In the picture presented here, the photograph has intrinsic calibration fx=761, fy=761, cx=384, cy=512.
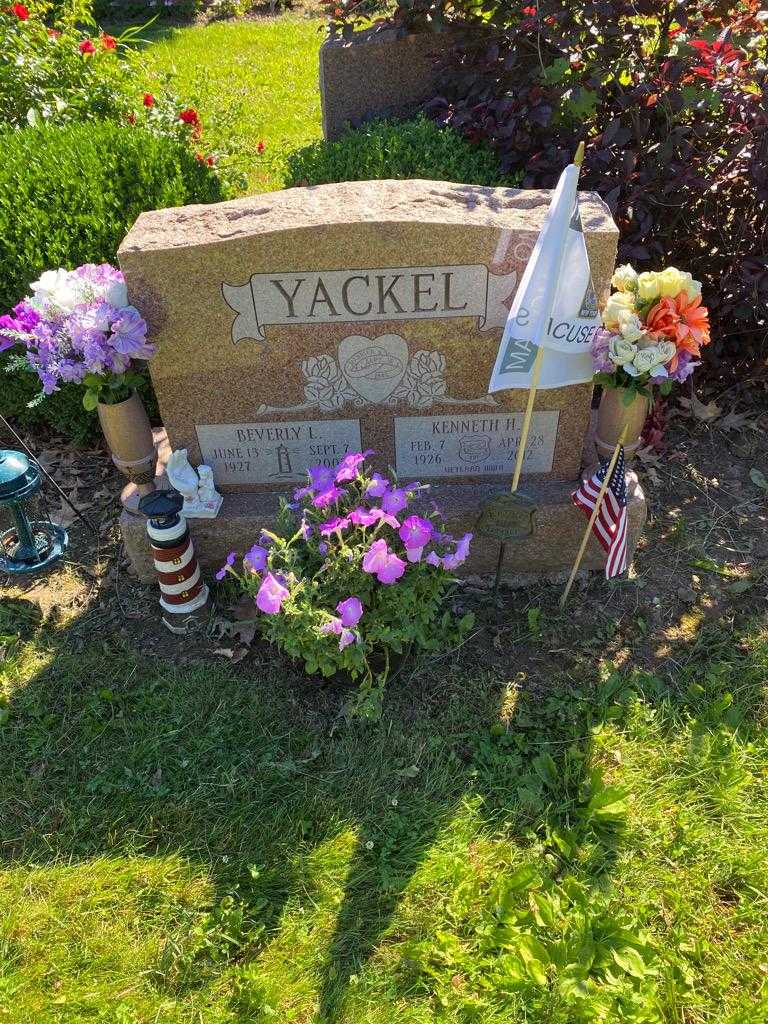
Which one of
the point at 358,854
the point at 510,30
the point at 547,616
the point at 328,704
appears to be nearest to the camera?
the point at 358,854

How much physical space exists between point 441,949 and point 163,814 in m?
1.09

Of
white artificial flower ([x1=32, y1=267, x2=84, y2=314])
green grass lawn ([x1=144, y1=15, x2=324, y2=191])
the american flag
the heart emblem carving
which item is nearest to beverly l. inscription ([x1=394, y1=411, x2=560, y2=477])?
the heart emblem carving

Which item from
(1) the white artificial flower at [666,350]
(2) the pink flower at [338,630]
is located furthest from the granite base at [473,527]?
(2) the pink flower at [338,630]

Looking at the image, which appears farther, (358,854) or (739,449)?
(739,449)

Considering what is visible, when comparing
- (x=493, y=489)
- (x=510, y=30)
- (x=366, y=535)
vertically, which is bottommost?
(x=493, y=489)

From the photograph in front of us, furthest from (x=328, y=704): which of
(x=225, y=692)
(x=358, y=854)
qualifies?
(x=358, y=854)

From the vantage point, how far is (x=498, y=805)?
109 inches

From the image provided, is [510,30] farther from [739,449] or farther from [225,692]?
[225,692]

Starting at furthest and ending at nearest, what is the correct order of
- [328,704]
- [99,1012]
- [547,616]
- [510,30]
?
[510,30] → [547,616] → [328,704] → [99,1012]

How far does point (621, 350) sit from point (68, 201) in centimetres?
307

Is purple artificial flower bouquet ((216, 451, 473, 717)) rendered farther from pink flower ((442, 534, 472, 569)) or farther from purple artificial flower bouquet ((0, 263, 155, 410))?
purple artificial flower bouquet ((0, 263, 155, 410))

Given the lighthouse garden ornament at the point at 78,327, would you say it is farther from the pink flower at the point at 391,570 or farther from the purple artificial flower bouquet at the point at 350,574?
the pink flower at the point at 391,570

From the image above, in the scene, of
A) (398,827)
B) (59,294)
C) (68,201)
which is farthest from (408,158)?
(398,827)

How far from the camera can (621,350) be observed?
281 cm
